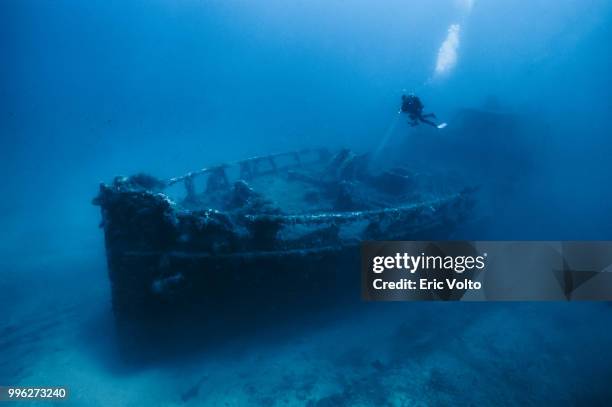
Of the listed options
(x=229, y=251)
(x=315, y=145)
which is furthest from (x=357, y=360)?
(x=315, y=145)

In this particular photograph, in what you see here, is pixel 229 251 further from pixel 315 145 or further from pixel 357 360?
pixel 315 145

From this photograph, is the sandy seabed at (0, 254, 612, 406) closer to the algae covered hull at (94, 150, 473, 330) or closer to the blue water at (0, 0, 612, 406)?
the blue water at (0, 0, 612, 406)

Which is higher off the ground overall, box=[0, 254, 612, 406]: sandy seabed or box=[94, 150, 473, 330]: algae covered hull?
box=[94, 150, 473, 330]: algae covered hull

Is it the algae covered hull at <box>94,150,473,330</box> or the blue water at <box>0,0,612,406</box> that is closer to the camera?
the algae covered hull at <box>94,150,473,330</box>

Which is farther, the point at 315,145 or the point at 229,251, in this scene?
the point at 315,145

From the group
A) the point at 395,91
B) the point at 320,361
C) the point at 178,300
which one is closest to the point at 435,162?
the point at 320,361

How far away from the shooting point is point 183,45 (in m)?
123

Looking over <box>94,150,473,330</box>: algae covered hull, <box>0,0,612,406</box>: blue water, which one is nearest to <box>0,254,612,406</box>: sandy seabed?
<box>0,0,612,406</box>: blue water

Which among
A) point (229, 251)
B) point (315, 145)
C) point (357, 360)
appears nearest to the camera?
point (229, 251)

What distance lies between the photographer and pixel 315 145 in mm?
52781

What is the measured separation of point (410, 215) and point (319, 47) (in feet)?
454

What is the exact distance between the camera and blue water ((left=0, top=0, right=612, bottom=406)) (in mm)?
6586

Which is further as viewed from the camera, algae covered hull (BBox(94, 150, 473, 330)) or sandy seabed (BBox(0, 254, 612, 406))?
sandy seabed (BBox(0, 254, 612, 406))

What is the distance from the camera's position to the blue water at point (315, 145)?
21.6 ft
